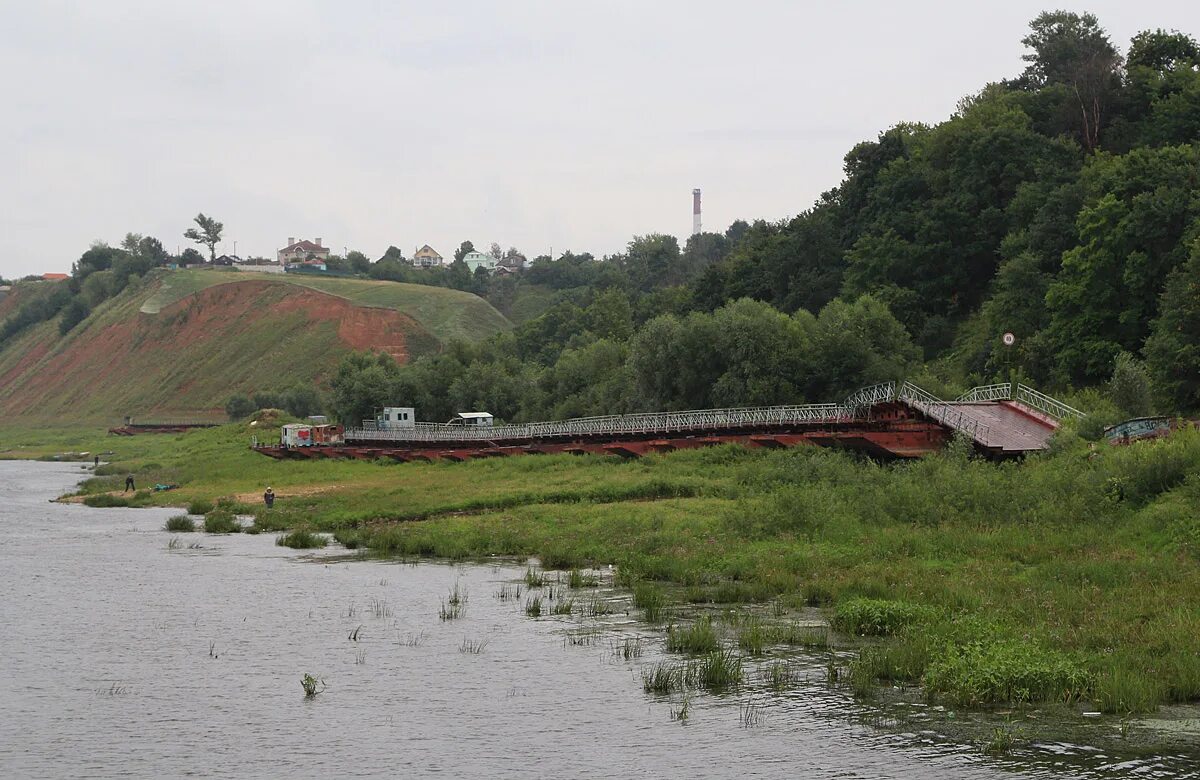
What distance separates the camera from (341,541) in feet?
166

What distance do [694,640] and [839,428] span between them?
33661 mm

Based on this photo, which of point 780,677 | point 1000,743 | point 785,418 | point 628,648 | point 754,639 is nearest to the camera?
point 1000,743

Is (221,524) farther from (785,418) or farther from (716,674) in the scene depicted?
(716,674)

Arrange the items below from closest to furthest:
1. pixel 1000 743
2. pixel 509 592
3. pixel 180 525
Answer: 1. pixel 1000 743
2. pixel 509 592
3. pixel 180 525

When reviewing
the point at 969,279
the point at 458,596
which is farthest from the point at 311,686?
the point at 969,279

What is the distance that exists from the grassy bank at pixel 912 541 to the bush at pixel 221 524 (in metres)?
1.32

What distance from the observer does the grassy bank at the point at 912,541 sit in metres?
24.5

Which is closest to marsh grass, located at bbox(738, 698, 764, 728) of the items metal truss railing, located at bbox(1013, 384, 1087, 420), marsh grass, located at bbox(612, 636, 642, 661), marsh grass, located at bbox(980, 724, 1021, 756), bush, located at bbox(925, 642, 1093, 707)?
bush, located at bbox(925, 642, 1093, 707)

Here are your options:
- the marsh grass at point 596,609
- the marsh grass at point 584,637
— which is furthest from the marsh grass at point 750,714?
the marsh grass at point 596,609

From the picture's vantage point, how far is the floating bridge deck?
180 feet

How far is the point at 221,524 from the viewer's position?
5678cm

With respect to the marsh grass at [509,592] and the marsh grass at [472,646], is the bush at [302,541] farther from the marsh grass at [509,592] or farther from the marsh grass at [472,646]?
the marsh grass at [472,646]

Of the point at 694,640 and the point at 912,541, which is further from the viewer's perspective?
the point at 912,541

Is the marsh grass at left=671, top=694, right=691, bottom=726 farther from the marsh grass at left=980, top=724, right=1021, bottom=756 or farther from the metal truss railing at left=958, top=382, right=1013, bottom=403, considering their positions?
the metal truss railing at left=958, top=382, right=1013, bottom=403
